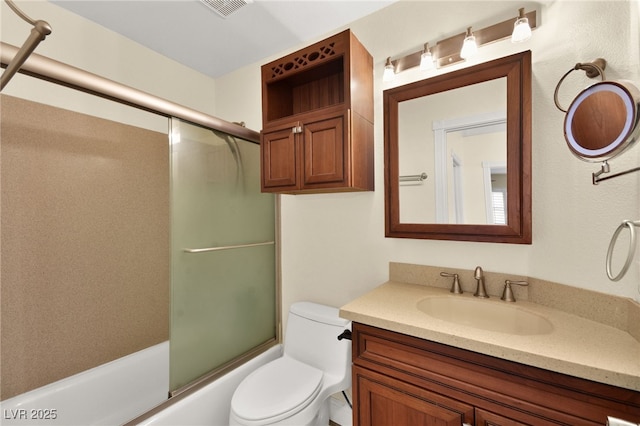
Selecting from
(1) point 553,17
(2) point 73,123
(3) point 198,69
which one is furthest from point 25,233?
(1) point 553,17

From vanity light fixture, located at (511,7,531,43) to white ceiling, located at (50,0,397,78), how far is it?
0.72 m

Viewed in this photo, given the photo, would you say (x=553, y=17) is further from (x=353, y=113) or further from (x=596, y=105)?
(x=353, y=113)

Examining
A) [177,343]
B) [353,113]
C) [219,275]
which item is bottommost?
[177,343]

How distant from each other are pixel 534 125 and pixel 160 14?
2.13 m

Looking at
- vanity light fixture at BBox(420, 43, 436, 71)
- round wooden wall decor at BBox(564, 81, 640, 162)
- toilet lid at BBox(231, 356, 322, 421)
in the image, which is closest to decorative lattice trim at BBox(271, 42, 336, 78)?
vanity light fixture at BBox(420, 43, 436, 71)

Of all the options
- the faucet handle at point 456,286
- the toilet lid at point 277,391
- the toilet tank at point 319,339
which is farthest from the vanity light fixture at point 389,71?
the toilet lid at point 277,391

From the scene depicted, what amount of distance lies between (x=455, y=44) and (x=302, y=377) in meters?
1.88

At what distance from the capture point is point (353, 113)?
1359 millimetres

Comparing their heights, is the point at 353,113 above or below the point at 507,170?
→ above

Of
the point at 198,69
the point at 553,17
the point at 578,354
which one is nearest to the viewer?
the point at 578,354

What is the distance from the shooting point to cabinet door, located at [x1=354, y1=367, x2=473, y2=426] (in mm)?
848

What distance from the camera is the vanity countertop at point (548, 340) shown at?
66 centimetres

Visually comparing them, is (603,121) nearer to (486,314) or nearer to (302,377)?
(486,314)

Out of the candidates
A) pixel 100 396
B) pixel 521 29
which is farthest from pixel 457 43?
pixel 100 396
